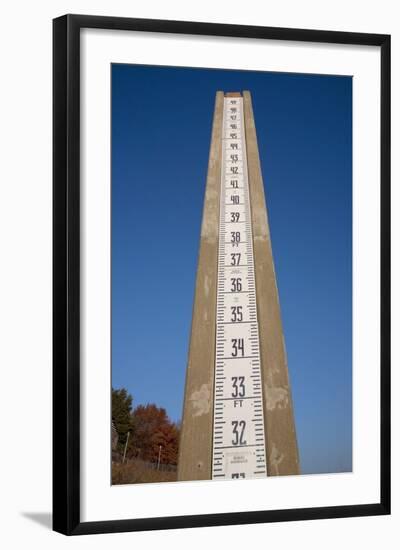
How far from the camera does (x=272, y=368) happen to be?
272 cm

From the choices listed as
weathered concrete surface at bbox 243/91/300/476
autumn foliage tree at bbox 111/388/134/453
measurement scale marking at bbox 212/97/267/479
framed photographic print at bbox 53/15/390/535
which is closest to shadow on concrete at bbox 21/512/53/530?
framed photographic print at bbox 53/15/390/535

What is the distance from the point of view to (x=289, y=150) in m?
2.79

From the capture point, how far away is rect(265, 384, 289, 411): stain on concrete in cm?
271

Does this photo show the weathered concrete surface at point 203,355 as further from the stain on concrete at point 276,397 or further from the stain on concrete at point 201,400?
the stain on concrete at point 276,397

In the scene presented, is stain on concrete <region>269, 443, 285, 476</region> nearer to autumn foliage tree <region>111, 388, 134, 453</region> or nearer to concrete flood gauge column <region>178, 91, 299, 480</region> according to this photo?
concrete flood gauge column <region>178, 91, 299, 480</region>

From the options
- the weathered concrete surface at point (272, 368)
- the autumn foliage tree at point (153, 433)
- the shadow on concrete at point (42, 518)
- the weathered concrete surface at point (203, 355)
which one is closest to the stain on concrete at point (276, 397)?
the weathered concrete surface at point (272, 368)

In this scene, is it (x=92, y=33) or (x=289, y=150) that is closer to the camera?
(x=92, y=33)

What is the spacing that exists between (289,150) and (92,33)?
59cm

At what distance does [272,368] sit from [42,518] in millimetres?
671

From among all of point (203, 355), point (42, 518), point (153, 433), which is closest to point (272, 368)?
point (203, 355)

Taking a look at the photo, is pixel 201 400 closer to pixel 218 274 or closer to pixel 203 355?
pixel 203 355

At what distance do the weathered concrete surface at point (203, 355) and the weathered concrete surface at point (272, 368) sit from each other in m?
0.11
